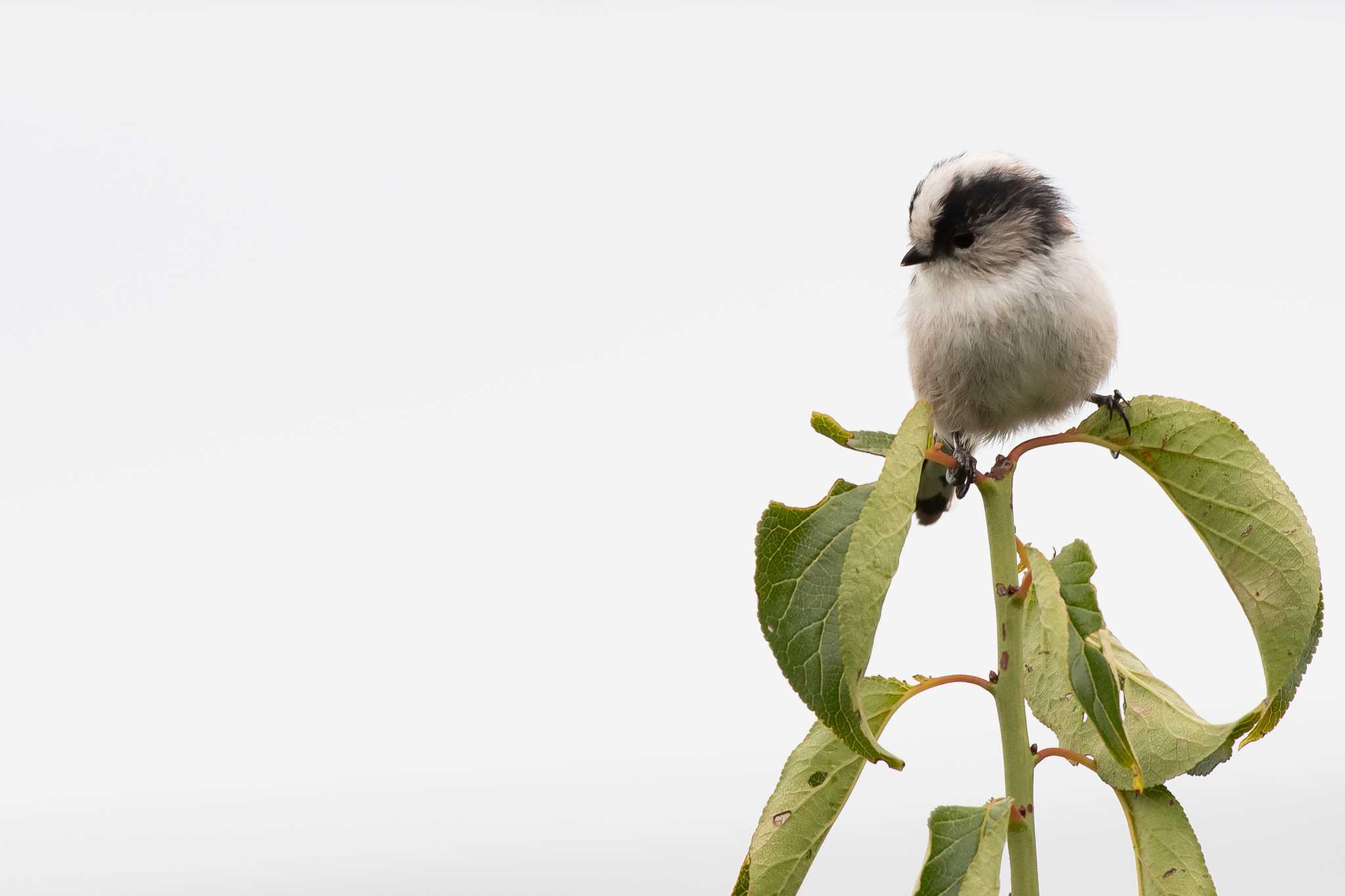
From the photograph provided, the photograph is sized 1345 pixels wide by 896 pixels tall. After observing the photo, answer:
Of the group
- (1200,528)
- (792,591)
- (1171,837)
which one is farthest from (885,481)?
(1171,837)

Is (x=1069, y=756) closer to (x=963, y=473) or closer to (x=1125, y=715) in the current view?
(x=1125, y=715)

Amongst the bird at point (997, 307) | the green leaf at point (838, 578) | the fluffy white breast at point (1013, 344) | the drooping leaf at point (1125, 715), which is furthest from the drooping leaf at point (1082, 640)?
the fluffy white breast at point (1013, 344)

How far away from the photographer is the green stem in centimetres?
164

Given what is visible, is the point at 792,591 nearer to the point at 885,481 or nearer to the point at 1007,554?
the point at 885,481

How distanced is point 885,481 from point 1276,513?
644mm

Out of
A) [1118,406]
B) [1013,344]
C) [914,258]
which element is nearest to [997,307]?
[1013,344]

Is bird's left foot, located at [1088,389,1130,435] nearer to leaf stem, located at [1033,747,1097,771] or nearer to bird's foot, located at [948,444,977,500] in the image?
bird's foot, located at [948,444,977,500]

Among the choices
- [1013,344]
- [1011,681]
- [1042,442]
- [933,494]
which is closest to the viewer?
[1011,681]

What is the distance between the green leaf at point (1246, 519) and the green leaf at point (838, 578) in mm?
437

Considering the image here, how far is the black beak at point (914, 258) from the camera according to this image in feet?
8.15

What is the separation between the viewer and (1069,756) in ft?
5.59

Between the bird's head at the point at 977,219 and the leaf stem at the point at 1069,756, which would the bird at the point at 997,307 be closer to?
the bird's head at the point at 977,219

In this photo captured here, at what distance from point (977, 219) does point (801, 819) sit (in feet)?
4.35

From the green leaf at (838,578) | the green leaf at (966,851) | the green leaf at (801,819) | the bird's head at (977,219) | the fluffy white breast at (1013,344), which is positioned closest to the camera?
the green leaf at (838,578)
